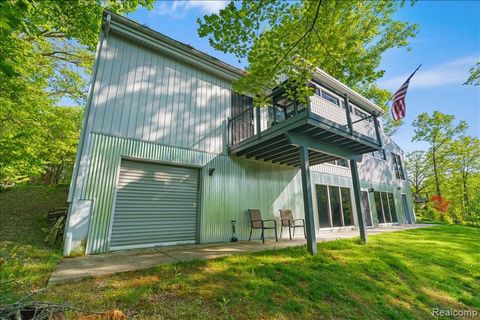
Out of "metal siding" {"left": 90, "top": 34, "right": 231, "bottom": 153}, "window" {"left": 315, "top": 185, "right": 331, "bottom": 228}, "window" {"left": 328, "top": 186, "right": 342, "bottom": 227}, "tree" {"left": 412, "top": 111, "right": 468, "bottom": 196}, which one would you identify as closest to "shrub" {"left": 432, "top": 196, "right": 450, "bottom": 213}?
"tree" {"left": 412, "top": 111, "right": 468, "bottom": 196}

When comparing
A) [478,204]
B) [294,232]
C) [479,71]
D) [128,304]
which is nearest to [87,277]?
[128,304]

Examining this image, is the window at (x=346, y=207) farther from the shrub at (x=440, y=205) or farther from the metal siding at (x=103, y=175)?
the shrub at (x=440, y=205)

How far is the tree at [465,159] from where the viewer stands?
75.2 feet

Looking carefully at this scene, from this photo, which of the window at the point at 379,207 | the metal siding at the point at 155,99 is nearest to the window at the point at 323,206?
the window at the point at 379,207

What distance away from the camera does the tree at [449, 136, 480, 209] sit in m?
22.9

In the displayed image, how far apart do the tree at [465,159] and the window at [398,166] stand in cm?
1397

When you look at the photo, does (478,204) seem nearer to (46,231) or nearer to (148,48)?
(148,48)

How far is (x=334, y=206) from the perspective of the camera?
1006 centimetres

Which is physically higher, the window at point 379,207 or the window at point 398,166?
the window at point 398,166

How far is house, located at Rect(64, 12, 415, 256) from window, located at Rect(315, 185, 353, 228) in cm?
164

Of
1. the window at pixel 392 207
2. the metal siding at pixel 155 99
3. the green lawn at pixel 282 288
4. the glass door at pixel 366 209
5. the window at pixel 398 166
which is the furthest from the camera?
the window at pixel 398 166

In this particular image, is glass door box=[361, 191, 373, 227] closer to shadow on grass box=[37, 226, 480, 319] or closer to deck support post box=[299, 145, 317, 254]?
shadow on grass box=[37, 226, 480, 319]

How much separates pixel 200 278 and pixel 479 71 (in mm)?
15160

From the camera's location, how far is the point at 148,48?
6.02m
